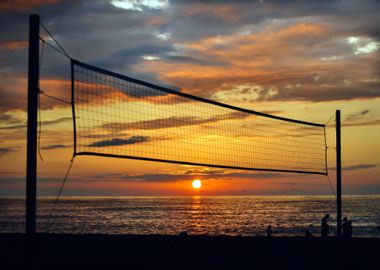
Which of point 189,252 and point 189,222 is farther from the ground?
point 189,252

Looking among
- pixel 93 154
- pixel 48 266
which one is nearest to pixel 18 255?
pixel 48 266

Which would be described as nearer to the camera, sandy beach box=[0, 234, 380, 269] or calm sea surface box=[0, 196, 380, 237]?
sandy beach box=[0, 234, 380, 269]

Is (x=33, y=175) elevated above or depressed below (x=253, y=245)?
above

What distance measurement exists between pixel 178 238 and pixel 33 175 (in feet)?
24.6

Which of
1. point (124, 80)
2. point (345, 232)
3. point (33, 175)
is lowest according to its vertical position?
point (345, 232)

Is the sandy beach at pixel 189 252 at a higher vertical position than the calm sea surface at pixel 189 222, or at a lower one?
higher

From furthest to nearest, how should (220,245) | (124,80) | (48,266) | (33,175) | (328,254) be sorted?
(220,245) < (328,254) < (48,266) < (124,80) < (33,175)

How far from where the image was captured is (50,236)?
15.6 meters

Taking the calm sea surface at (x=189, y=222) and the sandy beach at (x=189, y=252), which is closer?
the sandy beach at (x=189, y=252)

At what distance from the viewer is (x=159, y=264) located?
38.2 ft

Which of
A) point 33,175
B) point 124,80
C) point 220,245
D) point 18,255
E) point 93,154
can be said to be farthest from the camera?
point 220,245

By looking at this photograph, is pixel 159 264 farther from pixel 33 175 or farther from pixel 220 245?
pixel 33 175

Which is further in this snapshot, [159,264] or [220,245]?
[220,245]

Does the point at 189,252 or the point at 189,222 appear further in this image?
the point at 189,222
